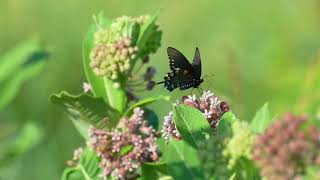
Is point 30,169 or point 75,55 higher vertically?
point 75,55

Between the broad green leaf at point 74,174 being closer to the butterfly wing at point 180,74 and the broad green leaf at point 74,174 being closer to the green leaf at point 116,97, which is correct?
the green leaf at point 116,97

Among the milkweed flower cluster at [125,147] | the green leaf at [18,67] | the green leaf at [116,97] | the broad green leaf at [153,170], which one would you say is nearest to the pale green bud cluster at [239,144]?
the broad green leaf at [153,170]

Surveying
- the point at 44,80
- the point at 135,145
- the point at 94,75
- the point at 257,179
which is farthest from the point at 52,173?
the point at 257,179

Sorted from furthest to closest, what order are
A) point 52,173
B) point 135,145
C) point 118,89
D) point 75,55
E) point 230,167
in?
1. point 75,55
2. point 52,173
3. point 118,89
4. point 135,145
5. point 230,167

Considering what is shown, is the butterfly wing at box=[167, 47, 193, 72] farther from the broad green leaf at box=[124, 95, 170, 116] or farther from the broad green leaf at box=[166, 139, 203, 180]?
the broad green leaf at box=[166, 139, 203, 180]

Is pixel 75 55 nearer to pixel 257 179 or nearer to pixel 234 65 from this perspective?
pixel 234 65

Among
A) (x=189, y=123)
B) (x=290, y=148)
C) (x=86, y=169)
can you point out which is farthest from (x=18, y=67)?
(x=290, y=148)

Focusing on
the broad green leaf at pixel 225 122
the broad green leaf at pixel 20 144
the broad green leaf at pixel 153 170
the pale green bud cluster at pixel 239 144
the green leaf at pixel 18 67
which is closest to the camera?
the pale green bud cluster at pixel 239 144
